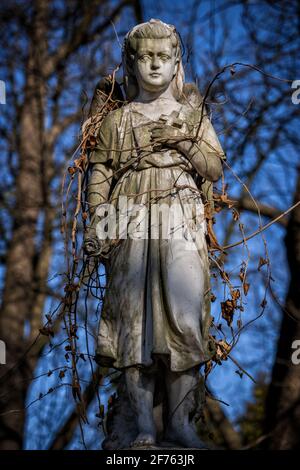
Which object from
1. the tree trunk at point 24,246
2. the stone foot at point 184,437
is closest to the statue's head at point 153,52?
the stone foot at point 184,437

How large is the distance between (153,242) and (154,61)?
40.2 inches

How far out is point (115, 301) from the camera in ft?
20.6

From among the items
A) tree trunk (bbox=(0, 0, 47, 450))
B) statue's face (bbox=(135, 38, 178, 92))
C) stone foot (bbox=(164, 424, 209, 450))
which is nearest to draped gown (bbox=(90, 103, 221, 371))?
statue's face (bbox=(135, 38, 178, 92))

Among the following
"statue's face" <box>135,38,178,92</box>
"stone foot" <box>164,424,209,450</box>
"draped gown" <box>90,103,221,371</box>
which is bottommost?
"stone foot" <box>164,424,209,450</box>

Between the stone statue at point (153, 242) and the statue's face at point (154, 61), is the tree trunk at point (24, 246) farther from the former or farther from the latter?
the statue's face at point (154, 61)

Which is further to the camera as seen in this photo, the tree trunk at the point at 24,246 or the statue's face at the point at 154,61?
the tree trunk at the point at 24,246

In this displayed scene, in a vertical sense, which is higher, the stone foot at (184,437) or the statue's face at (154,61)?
the statue's face at (154,61)

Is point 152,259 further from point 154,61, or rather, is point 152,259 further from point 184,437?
point 154,61

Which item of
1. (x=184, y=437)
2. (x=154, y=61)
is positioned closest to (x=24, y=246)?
(x=154, y=61)

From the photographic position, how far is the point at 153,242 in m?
6.33

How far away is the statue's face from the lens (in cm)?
666

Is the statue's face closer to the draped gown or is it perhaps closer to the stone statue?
the stone statue

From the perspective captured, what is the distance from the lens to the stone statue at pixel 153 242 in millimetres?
6105
